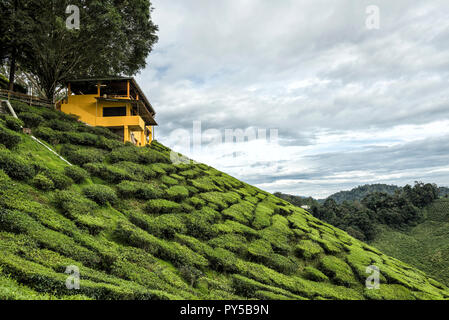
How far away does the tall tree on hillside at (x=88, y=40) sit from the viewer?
62.4 ft

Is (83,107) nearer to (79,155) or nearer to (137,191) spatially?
(79,155)

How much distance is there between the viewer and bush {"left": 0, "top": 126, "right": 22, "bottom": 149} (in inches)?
449

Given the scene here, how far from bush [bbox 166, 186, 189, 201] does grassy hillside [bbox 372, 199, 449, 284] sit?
3370cm

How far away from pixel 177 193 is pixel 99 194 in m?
4.55

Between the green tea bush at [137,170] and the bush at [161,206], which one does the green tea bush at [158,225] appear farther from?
the green tea bush at [137,170]

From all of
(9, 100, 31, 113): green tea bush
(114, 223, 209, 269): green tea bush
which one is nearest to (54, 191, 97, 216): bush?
(114, 223, 209, 269): green tea bush

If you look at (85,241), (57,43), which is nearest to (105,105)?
(57,43)

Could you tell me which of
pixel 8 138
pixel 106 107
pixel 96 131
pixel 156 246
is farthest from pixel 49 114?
pixel 156 246

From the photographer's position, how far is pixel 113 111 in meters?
23.9

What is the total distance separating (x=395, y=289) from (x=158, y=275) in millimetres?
12164

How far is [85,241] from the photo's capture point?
816 centimetres

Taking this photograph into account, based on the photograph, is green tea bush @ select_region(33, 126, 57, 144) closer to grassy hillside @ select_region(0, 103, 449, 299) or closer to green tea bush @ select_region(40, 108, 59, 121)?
grassy hillside @ select_region(0, 103, 449, 299)

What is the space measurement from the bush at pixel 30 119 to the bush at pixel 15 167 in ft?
23.8
